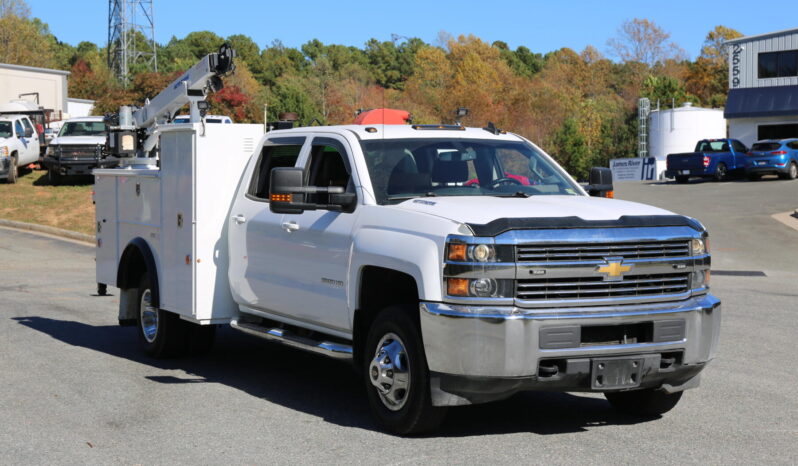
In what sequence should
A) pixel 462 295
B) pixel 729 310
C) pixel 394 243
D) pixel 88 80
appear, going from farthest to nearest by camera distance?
pixel 88 80
pixel 729 310
pixel 394 243
pixel 462 295

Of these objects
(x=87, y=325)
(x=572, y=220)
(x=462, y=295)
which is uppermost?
A: (x=572, y=220)

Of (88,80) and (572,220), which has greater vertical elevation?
(88,80)

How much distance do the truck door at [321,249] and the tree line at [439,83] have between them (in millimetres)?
44141

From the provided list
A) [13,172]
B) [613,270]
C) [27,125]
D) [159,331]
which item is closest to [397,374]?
[613,270]

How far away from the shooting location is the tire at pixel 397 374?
6613mm

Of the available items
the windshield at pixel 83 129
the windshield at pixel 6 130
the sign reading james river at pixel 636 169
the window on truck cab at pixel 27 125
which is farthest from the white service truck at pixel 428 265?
the sign reading james river at pixel 636 169

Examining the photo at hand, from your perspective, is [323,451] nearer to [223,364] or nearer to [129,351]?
[223,364]

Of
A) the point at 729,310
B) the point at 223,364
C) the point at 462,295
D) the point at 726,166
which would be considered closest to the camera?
the point at 462,295

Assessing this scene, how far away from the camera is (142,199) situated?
1012 cm

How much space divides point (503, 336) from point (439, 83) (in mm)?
103166

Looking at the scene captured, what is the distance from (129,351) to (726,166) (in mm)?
35079

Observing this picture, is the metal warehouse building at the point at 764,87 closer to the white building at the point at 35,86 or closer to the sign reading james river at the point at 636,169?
the sign reading james river at the point at 636,169

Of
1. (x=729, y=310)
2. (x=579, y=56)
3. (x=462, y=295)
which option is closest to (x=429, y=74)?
(x=579, y=56)

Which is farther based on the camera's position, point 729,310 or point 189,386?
point 729,310
